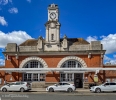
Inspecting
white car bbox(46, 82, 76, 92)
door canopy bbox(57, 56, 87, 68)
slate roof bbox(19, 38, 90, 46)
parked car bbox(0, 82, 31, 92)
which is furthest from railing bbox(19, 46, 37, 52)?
white car bbox(46, 82, 76, 92)

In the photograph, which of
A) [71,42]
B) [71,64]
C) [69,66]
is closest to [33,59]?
[69,66]

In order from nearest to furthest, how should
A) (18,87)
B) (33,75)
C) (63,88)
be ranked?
(63,88), (18,87), (33,75)

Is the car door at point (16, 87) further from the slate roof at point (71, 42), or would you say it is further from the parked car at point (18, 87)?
the slate roof at point (71, 42)

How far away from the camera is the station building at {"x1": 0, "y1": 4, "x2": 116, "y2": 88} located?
114ft

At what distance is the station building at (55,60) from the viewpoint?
1372 inches

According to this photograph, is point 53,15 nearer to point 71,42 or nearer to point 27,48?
point 71,42

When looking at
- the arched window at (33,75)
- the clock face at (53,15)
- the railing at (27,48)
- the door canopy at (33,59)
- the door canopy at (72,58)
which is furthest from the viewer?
the clock face at (53,15)

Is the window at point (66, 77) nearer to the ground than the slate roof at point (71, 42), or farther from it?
nearer to the ground

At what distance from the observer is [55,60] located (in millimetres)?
35625

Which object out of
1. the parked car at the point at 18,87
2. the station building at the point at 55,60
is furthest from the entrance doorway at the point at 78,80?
the parked car at the point at 18,87

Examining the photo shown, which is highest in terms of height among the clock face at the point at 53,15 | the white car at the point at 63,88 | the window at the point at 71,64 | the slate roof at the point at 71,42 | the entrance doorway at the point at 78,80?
the clock face at the point at 53,15

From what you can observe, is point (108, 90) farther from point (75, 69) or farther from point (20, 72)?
point (20, 72)

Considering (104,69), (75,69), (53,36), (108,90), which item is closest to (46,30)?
(53,36)

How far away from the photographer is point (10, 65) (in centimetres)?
3638
